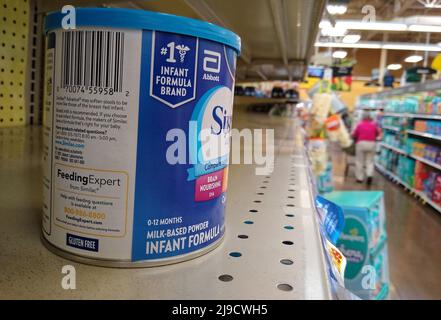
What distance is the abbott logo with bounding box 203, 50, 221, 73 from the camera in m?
0.48

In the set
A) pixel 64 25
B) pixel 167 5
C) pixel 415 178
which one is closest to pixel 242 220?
pixel 64 25

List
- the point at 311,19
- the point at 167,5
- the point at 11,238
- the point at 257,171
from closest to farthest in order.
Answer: the point at 11,238 < the point at 257,171 < the point at 167,5 < the point at 311,19

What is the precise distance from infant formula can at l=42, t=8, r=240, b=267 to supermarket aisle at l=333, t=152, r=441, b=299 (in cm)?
281

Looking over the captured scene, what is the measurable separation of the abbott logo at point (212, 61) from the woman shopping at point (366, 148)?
Result: 8.00 metres

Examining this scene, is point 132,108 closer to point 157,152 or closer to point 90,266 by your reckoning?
point 157,152

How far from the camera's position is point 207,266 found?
494 millimetres

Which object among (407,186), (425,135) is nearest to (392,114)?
(407,186)

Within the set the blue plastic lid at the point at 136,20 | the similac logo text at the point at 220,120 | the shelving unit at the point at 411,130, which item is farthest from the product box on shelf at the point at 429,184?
the blue plastic lid at the point at 136,20

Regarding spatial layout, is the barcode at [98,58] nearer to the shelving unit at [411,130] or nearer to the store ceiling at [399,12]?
the shelving unit at [411,130]

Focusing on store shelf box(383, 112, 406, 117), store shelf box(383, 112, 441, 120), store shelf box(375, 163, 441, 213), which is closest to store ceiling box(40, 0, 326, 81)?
store shelf box(375, 163, 441, 213)

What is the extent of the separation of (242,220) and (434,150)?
6172 millimetres

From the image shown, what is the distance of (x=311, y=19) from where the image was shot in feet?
5.02

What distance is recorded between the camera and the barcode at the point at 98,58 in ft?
1.44

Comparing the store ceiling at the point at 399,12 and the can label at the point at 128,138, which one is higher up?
the store ceiling at the point at 399,12
